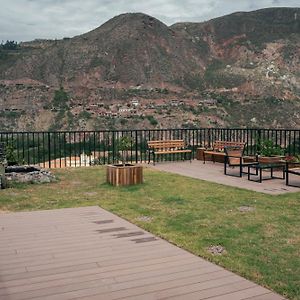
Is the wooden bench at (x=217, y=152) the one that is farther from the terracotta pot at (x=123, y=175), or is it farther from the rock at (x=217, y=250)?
the rock at (x=217, y=250)

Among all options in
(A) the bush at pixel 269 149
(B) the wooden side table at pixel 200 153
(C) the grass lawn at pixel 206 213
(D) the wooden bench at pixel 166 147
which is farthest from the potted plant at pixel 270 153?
(B) the wooden side table at pixel 200 153

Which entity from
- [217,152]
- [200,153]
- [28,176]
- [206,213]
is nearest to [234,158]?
[217,152]

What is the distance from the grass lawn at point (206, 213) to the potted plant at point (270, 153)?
Answer: 1.95m

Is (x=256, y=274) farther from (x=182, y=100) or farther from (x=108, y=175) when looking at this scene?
(x=182, y=100)

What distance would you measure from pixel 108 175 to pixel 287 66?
55293mm

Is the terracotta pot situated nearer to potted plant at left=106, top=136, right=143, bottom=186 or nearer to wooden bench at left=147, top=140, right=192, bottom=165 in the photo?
potted plant at left=106, top=136, right=143, bottom=186

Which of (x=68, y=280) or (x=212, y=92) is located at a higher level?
(x=212, y=92)

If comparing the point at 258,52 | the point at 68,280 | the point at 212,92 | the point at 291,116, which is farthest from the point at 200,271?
the point at 258,52

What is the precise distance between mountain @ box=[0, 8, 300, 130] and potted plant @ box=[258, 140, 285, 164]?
29833 millimetres

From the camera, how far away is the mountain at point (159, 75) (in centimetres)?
4356

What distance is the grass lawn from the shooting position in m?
3.99

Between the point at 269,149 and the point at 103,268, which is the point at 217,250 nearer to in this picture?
the point at 103,268

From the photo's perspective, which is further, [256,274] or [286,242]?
[286,242]

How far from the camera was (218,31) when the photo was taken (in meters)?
72.7
